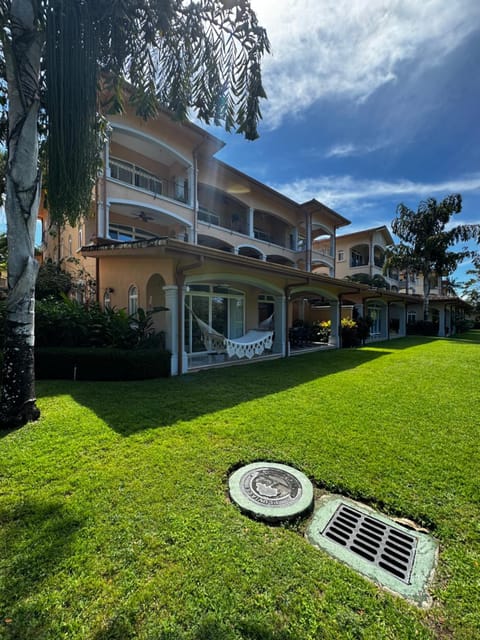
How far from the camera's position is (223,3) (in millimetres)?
4293

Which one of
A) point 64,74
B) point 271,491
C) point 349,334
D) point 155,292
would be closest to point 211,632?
point 271,491

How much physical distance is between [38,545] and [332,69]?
→ 32.3 feet

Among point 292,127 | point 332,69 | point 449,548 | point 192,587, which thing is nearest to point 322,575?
point 192,587

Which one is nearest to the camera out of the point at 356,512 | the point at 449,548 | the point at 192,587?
the point at 192,587

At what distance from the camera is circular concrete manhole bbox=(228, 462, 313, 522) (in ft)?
7.54

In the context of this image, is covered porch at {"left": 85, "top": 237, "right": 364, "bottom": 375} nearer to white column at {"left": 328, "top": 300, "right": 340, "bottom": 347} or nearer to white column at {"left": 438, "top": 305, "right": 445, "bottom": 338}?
white column at {"left": 328, "top": 300, "right": 340, "bottom": 347}

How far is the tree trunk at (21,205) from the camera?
361cm

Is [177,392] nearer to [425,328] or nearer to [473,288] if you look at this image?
[425,328]

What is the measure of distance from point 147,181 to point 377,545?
1383cm

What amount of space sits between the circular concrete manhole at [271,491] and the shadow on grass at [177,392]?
64.8 inches

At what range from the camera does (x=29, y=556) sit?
1830 millimetres

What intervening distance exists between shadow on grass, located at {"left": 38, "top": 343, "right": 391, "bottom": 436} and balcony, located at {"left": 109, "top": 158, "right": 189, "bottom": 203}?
8.12 meters

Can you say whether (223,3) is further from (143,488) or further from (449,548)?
(449,548)

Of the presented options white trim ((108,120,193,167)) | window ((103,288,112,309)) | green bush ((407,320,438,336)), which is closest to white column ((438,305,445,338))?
green bush ((407,320,438,336))
